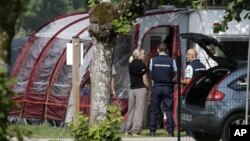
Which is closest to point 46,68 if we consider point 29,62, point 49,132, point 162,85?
point 29,62

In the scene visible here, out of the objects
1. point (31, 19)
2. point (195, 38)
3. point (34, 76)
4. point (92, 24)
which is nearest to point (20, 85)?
point (34, 76)

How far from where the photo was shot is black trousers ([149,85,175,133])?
1728 centimetres

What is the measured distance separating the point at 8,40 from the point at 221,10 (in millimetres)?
13647

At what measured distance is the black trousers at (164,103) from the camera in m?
17.3

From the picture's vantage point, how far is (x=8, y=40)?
6.35 meters

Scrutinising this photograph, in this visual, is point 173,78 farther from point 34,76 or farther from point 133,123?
point 34,76

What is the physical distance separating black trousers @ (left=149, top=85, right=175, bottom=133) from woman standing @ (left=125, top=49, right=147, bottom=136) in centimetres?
26

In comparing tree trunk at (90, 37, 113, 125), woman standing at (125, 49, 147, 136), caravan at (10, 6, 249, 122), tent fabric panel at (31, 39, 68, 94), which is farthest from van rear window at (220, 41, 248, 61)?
tree trunk at (90, 37, 113, 125)

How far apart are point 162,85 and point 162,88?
6 centimetres

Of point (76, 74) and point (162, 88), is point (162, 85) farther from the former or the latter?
point (76, 74)

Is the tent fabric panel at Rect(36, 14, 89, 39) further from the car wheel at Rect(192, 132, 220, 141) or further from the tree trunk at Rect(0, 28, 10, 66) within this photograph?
the tree trunk at Rect(0, 28, 10, 66)

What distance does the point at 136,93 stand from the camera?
57.9 feet

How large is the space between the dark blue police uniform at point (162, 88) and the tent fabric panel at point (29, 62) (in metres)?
4.62

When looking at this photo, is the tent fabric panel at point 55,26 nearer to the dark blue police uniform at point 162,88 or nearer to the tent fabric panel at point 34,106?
the tent fabric panel at point 34,106
